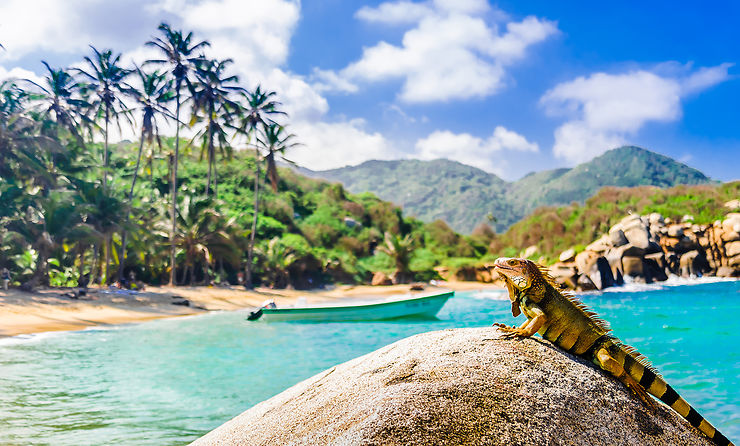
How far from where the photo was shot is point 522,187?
170 metres

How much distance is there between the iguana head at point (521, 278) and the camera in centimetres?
324

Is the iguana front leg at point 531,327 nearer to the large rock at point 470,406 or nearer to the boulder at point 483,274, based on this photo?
the large rock at point 470,406

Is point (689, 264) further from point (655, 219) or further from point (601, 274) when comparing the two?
point (601, 274)

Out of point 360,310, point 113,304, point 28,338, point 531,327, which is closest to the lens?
point 531,327

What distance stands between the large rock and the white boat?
1601 cm

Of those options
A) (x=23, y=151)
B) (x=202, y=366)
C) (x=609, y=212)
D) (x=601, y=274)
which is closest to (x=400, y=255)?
(x=601, y=274)

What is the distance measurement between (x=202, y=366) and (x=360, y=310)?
8.55 m

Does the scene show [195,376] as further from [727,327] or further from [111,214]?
[111,214]

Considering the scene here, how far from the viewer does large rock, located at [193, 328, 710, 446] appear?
252 centimetres

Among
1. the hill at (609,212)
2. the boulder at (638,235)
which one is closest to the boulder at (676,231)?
the boulder at (638,235)

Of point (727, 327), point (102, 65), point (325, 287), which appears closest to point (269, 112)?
point (102, 65)

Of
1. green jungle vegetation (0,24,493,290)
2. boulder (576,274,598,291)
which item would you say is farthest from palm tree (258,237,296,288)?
boulder (576,274,598,291)

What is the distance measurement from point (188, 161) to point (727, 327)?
4667 centimetres

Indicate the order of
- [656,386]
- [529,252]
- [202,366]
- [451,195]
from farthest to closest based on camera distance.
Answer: [451,195]
[529,252]
[202,366]
[656,386]
